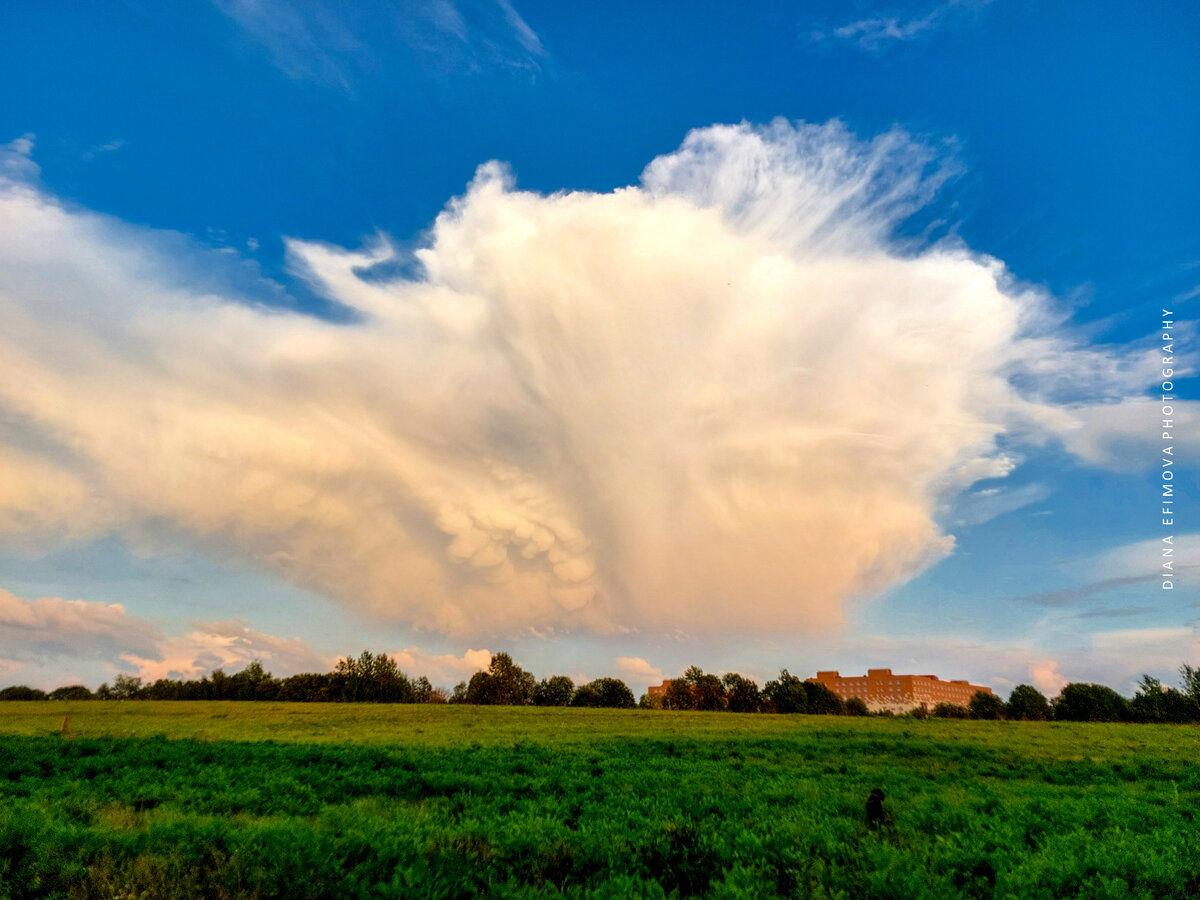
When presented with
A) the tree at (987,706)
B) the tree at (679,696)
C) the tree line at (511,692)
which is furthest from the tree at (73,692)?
the tree at (987,706)

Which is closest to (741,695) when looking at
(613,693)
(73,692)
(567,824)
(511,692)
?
(613,693)

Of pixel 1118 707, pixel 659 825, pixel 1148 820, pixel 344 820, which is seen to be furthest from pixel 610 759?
pixel 1118 707

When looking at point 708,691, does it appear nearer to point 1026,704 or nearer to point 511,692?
point 511,692

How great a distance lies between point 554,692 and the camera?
14200 cm

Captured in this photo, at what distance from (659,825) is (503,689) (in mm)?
133729

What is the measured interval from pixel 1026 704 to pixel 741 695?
64002mm

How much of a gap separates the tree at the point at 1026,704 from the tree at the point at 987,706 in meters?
2.20

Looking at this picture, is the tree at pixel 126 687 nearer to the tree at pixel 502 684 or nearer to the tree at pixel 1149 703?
the tree at pixel 502 684

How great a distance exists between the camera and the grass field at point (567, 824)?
32.2 feet

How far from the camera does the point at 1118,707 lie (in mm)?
112375

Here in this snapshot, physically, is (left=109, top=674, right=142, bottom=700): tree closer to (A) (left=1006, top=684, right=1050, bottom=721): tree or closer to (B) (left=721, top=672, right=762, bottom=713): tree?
(B) (left=721, top=672, right=762, bottom=713): tree

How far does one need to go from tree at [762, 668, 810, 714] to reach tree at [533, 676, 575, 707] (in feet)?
155

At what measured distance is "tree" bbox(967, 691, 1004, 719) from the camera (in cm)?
12761

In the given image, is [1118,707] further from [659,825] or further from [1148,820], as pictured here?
[659,825]
